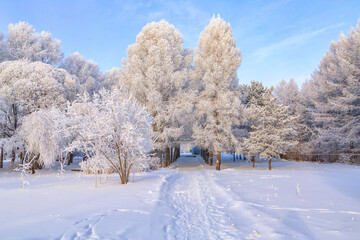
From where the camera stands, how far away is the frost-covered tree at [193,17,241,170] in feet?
61.0

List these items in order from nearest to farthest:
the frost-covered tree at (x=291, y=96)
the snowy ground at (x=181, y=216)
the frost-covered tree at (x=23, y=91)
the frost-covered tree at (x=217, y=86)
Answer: the snowy ground at (x=181, y=216) → the frost-covered tree at (x=23, y=91) → the frost-covered tree at (x=217, y=86) → the frost-covered tree at (x=291, y=96)

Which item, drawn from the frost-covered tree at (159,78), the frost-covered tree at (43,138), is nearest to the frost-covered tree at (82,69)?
the frost-covered tree at (159,78)

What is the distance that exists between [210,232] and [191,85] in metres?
18.6

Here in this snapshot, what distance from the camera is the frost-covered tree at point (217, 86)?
18578 mm

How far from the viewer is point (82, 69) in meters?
28.4

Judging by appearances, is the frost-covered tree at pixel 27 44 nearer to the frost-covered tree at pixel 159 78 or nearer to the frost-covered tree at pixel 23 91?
the frost-covered tree at pixel 23 91

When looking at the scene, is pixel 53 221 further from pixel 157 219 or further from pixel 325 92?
pixel 325 92

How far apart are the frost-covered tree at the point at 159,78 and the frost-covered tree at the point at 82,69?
359 inches

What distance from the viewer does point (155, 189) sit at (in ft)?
27.4

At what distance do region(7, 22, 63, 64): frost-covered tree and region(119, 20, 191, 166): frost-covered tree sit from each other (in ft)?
34.4

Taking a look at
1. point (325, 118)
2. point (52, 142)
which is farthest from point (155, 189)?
point (325, 118)

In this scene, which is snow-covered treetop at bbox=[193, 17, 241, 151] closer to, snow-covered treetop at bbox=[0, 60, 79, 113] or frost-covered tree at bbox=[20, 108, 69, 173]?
frost-covered tree at bbox=[20, 108, 69, 173]

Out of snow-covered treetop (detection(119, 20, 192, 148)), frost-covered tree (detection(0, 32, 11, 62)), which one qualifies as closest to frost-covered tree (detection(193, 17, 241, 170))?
snow-covered treetop (detection(119, 20, 192, 148))

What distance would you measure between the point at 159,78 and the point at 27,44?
15851 millimetres
